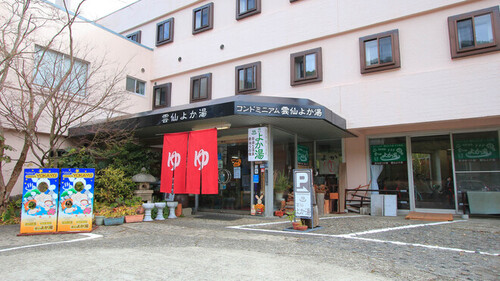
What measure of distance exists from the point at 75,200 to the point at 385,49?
987cm

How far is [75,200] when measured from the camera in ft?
23.8

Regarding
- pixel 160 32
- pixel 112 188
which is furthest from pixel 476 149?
pixel 160 32

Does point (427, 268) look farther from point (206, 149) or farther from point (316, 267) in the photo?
point (206, 149)

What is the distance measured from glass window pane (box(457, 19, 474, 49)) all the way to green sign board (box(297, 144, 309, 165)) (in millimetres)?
5584

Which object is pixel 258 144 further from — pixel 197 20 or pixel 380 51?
pixel 197 20

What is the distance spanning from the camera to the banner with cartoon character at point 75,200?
281 inches

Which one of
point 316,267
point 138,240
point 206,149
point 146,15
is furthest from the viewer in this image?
point 146,15

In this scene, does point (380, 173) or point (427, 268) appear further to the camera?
point (380, 173)

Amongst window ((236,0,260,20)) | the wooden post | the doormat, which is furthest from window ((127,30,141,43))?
the doormat

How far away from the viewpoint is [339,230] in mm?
7188

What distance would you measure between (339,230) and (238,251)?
9.93 ft

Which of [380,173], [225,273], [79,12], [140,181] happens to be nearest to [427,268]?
[225,273]

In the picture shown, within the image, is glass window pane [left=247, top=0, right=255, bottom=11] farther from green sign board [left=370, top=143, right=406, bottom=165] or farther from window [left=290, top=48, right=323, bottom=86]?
green sign board [left=370, top=143, right=406, bottom=165]

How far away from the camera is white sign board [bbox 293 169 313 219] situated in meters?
7.13
